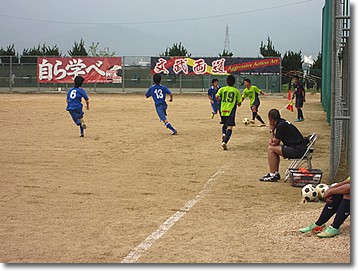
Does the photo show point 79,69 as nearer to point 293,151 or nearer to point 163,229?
point 293,151

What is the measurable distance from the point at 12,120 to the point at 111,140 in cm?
723

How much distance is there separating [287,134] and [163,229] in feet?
13.6

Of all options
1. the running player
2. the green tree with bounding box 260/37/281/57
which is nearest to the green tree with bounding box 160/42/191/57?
the green tree with bounding box 260/37/281/57

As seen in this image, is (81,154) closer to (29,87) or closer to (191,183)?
(191,183)

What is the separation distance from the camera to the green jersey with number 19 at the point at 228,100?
626 inches

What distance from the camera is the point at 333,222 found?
24.4 feet

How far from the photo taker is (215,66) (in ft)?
151

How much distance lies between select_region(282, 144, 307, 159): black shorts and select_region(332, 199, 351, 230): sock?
12.7ft

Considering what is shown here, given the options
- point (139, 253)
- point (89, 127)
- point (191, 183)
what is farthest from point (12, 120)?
point (139, 253)

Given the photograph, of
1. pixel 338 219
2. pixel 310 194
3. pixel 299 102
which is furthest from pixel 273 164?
pixel 299 102

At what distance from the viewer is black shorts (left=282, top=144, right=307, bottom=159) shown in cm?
1123

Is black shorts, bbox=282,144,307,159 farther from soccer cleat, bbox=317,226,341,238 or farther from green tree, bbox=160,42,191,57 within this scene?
green tree, bbox=160,42,191,57

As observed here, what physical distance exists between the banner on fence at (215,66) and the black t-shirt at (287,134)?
1342 inches

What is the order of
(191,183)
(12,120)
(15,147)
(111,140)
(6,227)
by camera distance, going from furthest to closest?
(12,120) < (111,140) < (15,147) < (191,183) < (6,227)
